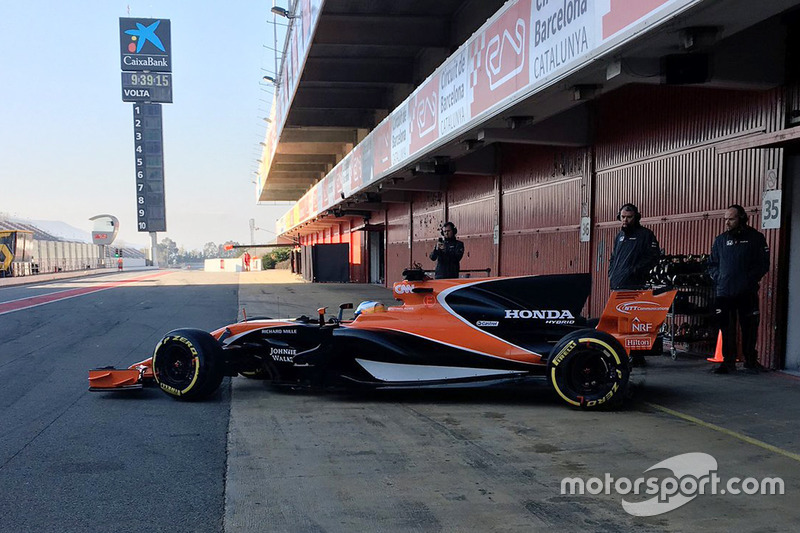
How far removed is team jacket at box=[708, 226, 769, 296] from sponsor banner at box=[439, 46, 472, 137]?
13.1 feet

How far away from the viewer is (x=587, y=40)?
599 cm

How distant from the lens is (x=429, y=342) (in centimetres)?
584

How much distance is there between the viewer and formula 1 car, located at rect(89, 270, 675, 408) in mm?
5781

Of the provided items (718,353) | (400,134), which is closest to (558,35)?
(718,353)

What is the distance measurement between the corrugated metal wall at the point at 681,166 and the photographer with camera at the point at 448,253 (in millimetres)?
2009

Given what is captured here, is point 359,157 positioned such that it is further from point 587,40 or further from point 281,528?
point 281,528

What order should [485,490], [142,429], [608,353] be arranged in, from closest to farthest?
[485,490], [142,429], [608,353]

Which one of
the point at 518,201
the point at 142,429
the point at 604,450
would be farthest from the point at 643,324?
the point at 518,201

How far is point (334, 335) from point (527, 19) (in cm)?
422

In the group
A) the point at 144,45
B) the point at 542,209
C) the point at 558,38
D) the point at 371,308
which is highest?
the point at 144,45

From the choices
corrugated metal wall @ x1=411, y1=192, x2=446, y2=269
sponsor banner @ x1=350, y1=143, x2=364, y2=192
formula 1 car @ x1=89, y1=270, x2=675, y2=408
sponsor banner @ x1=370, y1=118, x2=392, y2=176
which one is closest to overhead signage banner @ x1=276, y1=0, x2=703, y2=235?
sponsor banner @ x1=370, y1=118, x2=392, y2=176

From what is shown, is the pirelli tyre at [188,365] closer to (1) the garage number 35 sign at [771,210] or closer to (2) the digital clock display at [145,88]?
(1) the garage number 35 sign at [771,210]

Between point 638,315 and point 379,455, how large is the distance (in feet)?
9.47

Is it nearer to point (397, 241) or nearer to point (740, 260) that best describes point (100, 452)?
point (740, 260)
